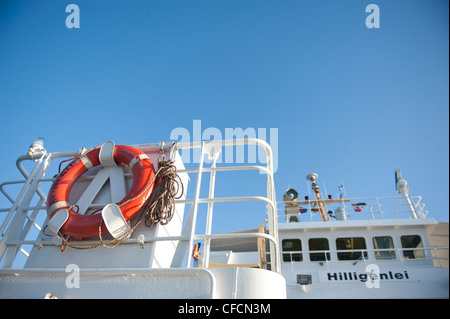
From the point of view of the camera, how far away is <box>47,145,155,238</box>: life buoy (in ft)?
9.03

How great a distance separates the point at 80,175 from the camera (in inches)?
135

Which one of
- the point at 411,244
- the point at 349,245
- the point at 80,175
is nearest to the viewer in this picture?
the point at 80,175

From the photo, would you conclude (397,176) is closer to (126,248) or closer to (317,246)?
(317,246)

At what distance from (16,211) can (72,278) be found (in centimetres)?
156

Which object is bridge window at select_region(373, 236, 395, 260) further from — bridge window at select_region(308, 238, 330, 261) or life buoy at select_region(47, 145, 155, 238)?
life buoy at select_region(47, 145, 155, 238)

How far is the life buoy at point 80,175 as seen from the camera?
2.75m

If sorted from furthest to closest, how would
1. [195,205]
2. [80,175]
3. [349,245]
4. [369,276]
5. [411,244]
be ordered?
[349,245]
[411,244]
[369,276]
[80,175]
[195,205]

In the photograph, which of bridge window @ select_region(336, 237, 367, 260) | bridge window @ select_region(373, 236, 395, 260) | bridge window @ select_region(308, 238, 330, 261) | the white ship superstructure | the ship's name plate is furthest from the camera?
bridge window @ select_region(308, 238, 330, 261)

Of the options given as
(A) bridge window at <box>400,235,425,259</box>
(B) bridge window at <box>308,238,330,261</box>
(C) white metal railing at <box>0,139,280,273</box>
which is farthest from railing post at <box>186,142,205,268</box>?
(A) bridge window at <box>400,235,425,259</box>

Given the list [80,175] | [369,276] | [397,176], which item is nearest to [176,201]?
[80,175]

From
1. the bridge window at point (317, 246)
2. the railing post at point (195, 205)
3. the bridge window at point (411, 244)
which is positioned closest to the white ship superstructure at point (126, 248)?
the railing post at point (195, 205)

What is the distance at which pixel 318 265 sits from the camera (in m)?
7.65
